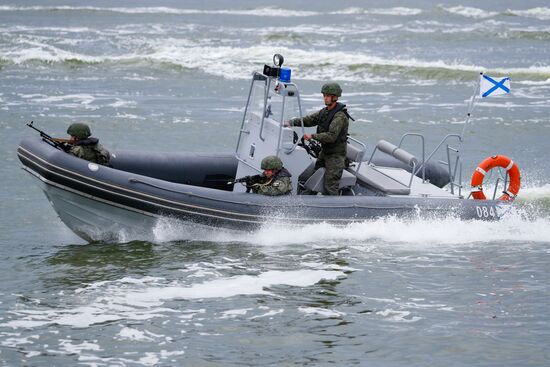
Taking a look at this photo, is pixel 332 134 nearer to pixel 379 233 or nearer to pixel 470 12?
pixel 379 233

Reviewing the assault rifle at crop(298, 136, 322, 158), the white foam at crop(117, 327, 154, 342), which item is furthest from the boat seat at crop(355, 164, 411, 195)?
the white foam at crop(117, 327, 154, 342)

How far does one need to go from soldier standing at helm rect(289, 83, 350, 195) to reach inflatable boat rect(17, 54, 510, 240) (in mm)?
186

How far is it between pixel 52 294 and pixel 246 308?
2.09 metres

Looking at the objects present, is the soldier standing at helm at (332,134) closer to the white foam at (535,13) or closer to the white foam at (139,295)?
the white foam at (139,295)

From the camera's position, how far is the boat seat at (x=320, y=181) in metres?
12.1

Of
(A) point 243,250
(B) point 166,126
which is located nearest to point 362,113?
(B) point 166,126

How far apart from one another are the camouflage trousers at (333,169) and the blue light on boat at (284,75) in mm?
1061

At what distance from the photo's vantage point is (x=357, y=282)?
10.6 meters

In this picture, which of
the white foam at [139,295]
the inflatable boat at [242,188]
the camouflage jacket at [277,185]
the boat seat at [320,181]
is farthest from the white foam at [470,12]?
the white foam at [139,295]

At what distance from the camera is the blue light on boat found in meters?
11.7

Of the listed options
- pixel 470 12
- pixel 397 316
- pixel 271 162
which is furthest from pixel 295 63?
pixel 470 12

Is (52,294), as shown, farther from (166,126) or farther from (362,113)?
(362,113)

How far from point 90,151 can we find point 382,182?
380 cm

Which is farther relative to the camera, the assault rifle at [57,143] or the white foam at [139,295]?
the assault rifle at [57,143]
